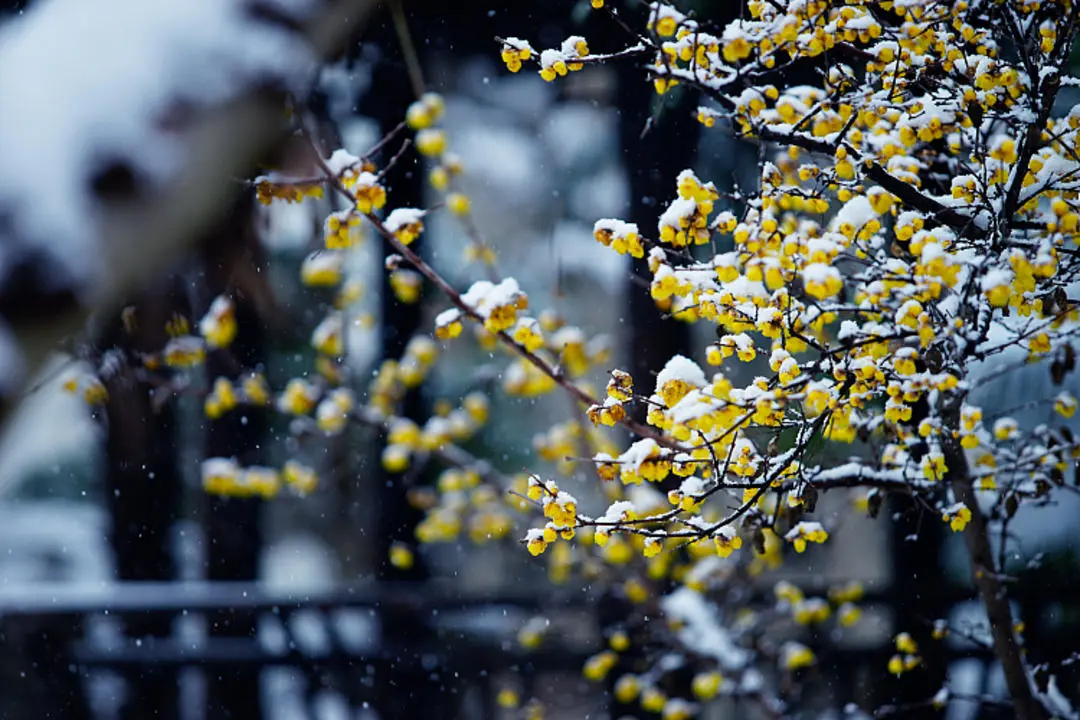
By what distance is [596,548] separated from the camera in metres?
3.58

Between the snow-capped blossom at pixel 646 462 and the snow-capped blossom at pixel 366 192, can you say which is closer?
the snow-capped blossom at pixel 646 462

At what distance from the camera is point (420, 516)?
4.45m

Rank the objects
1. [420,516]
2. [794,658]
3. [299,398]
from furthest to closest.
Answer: [420,516] < [299,398] < [794,658]

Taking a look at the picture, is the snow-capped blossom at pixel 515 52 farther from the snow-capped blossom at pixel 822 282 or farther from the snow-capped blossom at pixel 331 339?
the snow-capped blossom at pixel 331 339

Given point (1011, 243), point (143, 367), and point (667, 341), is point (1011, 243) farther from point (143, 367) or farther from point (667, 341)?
point (143, 367)

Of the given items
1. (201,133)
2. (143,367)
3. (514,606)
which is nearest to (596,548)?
(514,606)

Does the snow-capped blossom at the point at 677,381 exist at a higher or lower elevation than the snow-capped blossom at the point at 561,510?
higher

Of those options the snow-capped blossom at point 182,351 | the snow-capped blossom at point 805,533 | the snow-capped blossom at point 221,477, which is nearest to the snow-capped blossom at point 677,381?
the snow-capped blossom at point 805,533

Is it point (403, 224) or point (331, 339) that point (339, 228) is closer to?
point (403, 224)

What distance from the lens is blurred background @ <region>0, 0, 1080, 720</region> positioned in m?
A: 3.28

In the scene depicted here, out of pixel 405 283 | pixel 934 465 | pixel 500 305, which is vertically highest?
pixel 405 283

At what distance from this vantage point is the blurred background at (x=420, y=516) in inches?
129

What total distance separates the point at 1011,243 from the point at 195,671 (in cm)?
405

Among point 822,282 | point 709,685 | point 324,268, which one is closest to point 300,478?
point 324,268
